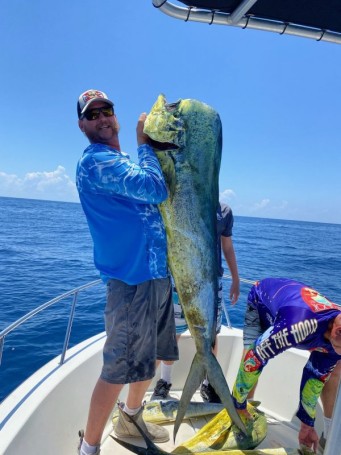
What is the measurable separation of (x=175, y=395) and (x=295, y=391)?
111 cm

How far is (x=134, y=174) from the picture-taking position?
5.32ft

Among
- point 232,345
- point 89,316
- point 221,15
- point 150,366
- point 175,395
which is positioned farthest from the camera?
point 89,316

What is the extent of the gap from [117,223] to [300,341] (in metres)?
1.30

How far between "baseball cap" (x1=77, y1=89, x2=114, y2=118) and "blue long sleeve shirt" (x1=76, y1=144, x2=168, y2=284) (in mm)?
233

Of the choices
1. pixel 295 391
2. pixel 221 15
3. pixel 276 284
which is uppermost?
pixel 221 15

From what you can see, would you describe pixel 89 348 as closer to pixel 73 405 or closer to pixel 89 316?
pixel 73 405

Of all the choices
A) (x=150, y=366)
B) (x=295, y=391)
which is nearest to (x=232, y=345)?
(x=295, y=391)

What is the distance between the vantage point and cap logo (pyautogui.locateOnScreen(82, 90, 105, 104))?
1868 mm

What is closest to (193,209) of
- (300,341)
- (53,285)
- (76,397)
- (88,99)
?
(88,99)

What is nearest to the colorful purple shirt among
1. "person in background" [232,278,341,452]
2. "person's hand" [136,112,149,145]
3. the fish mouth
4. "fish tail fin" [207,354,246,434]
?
"person in background" [232,278,341,452]

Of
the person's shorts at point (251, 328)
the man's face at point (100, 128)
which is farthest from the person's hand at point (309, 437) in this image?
the man's face at point (100, 128)

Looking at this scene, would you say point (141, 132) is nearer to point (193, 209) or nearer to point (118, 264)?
point (193, 209)

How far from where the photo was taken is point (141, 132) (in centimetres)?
171

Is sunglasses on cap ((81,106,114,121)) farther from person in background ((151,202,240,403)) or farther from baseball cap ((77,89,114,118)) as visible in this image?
person in background ((151,202,240,403))
